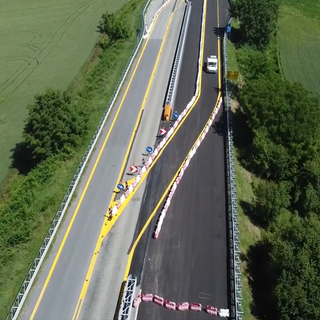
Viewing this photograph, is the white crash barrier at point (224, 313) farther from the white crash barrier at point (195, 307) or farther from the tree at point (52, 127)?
the tree at point (52, 127)

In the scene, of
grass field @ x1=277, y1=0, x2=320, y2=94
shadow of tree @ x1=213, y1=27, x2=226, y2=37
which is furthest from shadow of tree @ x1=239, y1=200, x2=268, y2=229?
shadow of tree @ x1=213, y1=27, x2=226, y2=37

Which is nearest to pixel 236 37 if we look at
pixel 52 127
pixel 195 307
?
pixel 52 127

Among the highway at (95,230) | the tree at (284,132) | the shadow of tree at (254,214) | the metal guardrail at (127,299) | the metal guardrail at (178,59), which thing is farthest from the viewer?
the metal guardrail at (178,59)

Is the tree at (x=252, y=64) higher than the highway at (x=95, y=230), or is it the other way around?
the tree at (x=252, y=64)

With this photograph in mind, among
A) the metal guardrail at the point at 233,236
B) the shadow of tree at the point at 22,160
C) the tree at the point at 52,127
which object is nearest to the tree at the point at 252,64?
the metal guardrail at the point at 233,236

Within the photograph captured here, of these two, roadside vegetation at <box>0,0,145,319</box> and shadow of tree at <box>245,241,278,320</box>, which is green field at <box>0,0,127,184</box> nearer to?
roadside vegetation at <box>0,0,145,319</box>

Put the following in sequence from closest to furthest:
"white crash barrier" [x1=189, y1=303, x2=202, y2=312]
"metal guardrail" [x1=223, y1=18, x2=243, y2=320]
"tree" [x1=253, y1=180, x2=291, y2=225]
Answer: "white crash barrier" [x1=189, y1=303, x2=202, y2=312], "metal guardrail" [x1=223, y1=18, x2=243, y2=320], "tree" [x1=253, y1=180, x2=291, y2=225]

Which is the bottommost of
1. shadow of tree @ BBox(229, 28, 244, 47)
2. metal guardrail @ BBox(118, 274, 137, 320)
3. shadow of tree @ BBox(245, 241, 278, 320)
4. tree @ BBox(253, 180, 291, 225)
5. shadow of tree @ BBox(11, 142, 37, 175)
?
shadow of tree @ BBox(11, 142, 37, 175)
